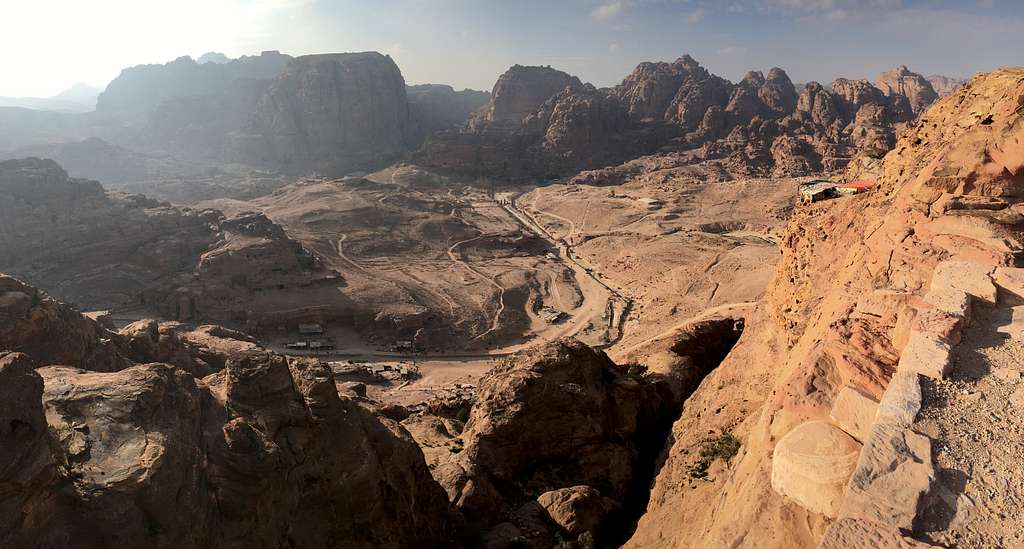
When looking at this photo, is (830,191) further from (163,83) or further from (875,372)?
(163,83)

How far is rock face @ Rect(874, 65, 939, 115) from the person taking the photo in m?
141

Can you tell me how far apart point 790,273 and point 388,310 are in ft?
98.6

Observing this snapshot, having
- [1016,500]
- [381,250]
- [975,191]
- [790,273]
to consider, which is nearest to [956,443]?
[1016,500]

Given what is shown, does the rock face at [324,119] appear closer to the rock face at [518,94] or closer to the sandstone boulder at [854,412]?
the rock face at [518,94]

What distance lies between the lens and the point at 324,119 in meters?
118

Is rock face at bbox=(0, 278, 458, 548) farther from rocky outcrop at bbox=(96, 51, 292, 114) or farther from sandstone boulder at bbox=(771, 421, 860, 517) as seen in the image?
rocky outcrop at bbox=(96, 51, 292, 114)

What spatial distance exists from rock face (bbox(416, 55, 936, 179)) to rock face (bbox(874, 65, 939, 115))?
83 cm

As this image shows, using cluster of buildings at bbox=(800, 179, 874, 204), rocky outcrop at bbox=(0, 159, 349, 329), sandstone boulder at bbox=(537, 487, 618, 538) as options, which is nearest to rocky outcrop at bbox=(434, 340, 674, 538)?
sandstone boulder at bbox=(537, 487, 618, 538)

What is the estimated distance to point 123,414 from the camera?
865 cm

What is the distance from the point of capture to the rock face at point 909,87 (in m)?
141

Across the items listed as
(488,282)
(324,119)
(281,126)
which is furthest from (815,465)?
(281,126)

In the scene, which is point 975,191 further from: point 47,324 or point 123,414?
point 47,324

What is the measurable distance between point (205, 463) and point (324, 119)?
120352 millimetres

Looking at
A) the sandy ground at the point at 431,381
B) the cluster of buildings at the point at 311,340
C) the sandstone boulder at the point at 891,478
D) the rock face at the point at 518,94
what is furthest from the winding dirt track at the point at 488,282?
the rock face at the point at 518,94
